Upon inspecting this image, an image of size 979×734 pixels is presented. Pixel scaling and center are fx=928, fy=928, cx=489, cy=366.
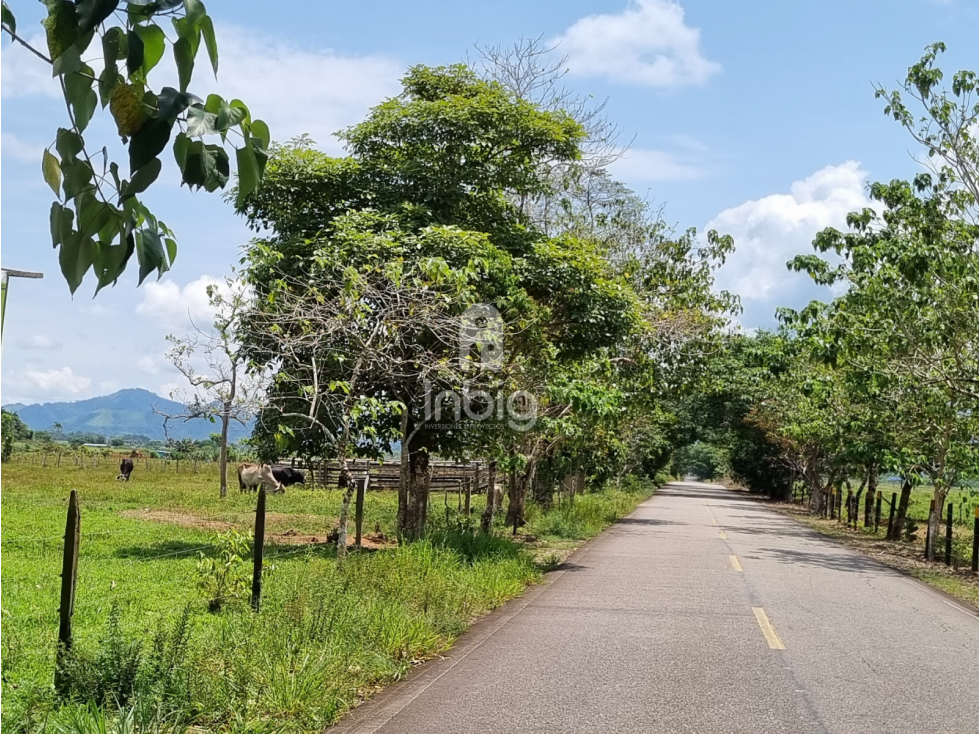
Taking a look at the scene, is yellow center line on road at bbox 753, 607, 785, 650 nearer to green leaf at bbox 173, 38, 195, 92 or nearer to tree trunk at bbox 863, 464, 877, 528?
green leaf at bbox 173, 38, 195, 92

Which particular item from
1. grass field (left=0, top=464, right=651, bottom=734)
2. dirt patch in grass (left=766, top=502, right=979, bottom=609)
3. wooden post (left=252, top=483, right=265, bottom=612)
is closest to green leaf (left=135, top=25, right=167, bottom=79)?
grass field (left=0, top=464, right=651, bottom=734)

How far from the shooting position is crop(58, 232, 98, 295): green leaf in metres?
2.13

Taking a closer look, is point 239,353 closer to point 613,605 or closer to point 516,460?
point 516,460

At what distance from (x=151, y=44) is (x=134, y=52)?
0.25 feet

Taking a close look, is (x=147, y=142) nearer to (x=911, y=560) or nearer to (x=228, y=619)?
(x=228, y=619)

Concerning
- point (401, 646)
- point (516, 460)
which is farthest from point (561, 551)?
point (401, 646)

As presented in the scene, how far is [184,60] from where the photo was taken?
2053 millimetres

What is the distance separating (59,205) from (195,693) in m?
5.00

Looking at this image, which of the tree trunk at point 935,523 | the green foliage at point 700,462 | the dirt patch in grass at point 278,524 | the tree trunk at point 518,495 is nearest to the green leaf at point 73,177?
the dirt patch in grass at point 278,524

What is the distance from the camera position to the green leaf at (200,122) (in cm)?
206

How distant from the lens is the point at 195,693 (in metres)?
6.30

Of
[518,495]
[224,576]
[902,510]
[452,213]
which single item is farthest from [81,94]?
[902,510]

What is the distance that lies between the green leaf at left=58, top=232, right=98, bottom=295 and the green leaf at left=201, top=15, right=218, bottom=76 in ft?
1.65

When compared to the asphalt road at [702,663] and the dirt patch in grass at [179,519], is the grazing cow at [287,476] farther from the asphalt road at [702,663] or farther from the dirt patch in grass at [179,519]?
the asphalt road at [702,663]
